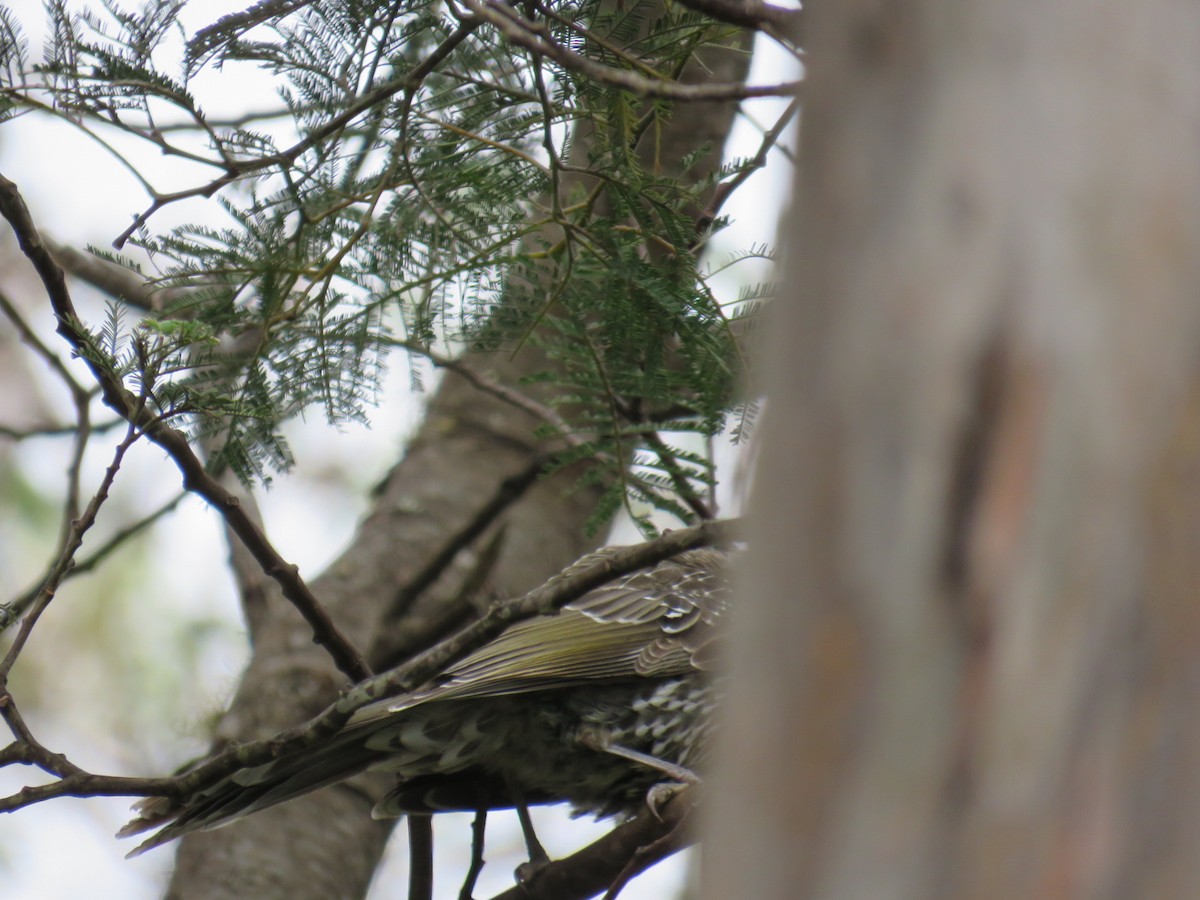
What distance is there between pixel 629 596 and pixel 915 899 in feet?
10.00

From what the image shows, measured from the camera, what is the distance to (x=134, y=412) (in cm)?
248

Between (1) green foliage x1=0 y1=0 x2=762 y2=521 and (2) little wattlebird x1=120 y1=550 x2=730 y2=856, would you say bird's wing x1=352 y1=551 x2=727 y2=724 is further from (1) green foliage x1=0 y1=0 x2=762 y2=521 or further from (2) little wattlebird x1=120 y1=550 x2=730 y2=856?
(1) green foliage x1=0 y1=0 x2=762 y2=521

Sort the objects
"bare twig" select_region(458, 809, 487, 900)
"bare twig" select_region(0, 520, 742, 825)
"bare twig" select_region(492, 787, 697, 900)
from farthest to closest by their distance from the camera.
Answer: "bare twig" select_region(458, 809, 487, 900) → "bare twig" select_region(492, 787, 697, 900) → "bare twig" select_region(0, 520, 742, 825)

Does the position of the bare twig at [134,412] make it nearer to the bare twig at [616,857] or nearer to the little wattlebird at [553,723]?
the little wattlebird at [553,723]

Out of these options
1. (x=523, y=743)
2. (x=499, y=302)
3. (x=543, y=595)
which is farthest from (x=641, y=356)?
(x=523, y=743)

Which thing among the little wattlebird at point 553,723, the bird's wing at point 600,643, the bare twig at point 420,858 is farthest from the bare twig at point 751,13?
the bare twig at point 420,858

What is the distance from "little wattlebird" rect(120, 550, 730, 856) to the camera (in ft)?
11.8

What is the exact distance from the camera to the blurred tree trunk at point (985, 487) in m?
1.09

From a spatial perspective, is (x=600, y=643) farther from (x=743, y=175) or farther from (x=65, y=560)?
(x=65, y=560)

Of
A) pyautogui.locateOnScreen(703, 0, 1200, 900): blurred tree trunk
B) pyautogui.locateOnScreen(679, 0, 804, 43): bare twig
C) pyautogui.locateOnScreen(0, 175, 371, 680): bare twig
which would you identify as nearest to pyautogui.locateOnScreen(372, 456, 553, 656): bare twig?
pyautogui.locateOnScreen(0, 175, 371, 680): bare twig

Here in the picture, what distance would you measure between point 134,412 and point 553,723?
181 centimetres

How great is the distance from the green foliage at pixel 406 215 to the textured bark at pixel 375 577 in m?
0.37

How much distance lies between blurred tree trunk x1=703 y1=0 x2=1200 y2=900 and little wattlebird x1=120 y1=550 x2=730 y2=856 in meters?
2.45

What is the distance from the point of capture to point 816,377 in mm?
1186
